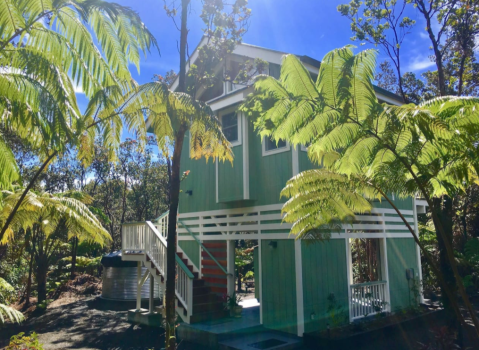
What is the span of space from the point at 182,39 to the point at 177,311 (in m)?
6.73

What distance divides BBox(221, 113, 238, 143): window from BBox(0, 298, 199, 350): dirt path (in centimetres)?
578

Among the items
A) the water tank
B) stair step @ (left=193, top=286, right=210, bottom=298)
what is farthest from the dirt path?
the water tank

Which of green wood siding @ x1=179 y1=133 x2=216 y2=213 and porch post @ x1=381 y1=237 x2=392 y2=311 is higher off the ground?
green wood siding @ x1=179 y1=133 x2=216 y2=213

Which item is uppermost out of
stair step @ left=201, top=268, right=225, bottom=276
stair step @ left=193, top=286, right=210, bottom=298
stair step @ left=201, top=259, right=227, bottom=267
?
stair step @ left=201, top=259, right=227, bottom=267

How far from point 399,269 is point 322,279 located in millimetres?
4018

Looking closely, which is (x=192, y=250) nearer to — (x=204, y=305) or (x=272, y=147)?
(x=204, y=305)

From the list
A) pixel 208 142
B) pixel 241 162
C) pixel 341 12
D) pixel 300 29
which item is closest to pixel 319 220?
pixel 208 142

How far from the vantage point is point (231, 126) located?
11727 mm

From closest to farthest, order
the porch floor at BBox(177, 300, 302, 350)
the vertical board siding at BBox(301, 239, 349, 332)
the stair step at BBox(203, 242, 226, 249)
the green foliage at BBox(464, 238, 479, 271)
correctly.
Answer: the porch floor at BBox(177, 300, 302, 350)
the vertical board siding at BBox(301, 239, 349, 332)
the stair step at BBox(203, 242, 226, 249)
the green foliage at BBox(464, 238, 479, 271)

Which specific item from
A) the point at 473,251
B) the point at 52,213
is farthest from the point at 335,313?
the point at 473,251

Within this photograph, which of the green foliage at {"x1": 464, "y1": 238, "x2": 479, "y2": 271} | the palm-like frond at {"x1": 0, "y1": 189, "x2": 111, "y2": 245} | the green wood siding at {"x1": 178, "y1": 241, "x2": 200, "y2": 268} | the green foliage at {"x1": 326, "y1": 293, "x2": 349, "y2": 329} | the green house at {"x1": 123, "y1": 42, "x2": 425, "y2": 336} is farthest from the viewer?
Answer: the green foliage at {"x1": 464, "y1": 238, "x2": 479, "y2": 271}

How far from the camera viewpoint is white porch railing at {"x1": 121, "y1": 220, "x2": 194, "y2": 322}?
32.3ft

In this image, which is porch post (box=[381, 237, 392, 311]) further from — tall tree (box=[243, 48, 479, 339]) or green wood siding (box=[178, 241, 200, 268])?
tall tree (box=[243, 48, 479, 339])

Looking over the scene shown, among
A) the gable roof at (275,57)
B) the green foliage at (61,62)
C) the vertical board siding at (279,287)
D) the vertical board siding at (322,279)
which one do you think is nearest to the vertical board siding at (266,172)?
the vertical board siding at (279,287)
